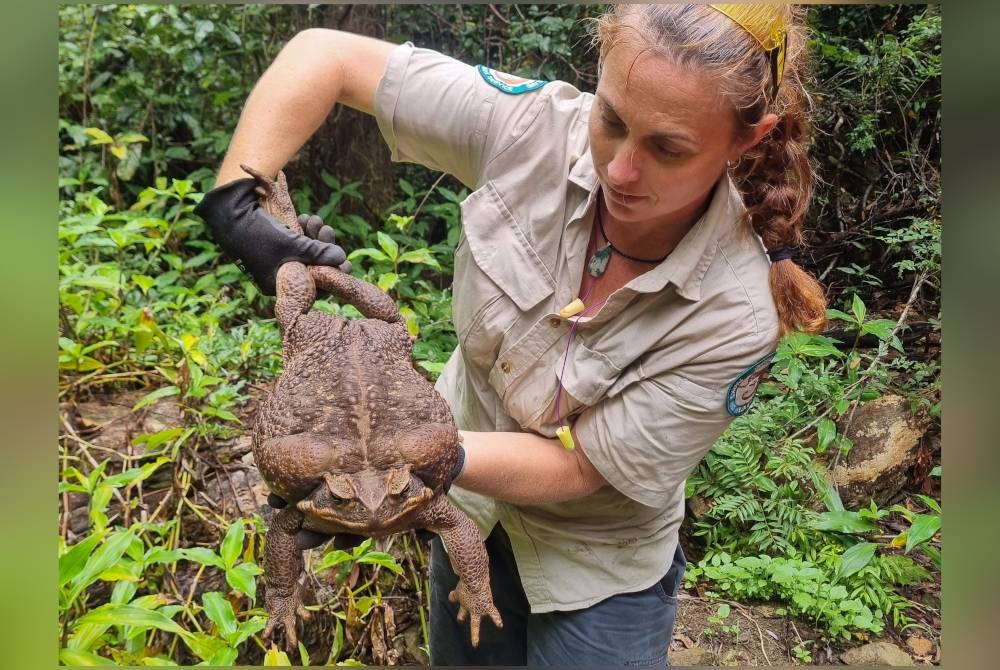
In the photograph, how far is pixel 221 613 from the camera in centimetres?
170

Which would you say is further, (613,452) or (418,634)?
(418,634)

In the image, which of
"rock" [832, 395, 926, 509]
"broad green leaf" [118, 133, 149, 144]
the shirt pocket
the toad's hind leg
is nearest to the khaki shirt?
the shirt pocket

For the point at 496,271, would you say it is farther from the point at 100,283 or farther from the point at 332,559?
the point at 100,283

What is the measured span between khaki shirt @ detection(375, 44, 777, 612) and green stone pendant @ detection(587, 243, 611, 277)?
0.11 feet

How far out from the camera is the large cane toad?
111 centimetres

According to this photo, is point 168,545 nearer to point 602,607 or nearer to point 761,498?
point 602,607

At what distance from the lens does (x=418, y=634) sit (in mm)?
2150

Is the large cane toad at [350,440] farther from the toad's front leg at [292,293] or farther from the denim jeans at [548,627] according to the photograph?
the denim jeans at [548,627]

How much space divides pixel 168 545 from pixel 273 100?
4.53 ft

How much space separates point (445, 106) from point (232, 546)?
41.6 inches

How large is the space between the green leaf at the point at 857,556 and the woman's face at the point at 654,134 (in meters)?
1.26
